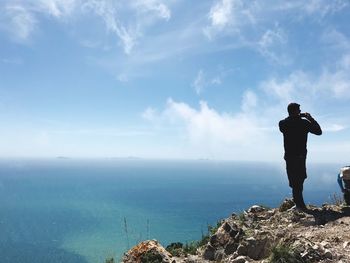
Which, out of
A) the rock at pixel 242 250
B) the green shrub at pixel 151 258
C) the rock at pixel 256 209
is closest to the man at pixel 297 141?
the rock at pixel 256 209

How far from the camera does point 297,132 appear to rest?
12.3m

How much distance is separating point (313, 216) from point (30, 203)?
578ft

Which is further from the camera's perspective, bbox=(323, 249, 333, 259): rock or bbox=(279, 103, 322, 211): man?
bbox=(279, 103, 322, 211): man

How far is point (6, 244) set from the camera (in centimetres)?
8694

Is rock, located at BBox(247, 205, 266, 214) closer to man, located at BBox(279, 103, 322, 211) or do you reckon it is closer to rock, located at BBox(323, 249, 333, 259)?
man, located at BBox(279, 103, 322, 211)

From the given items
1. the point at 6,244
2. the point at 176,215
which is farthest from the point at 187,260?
the point at 176,215

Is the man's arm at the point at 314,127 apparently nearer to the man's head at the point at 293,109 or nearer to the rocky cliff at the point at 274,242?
the man's head at the point at 293,109

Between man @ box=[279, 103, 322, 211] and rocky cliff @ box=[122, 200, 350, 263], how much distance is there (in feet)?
3.28

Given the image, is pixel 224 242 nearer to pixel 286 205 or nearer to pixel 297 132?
pixel 286 205

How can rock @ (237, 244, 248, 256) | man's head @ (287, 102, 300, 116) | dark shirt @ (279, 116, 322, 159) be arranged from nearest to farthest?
rock @ (237, 244, 248, 256) < dark shirt @ (279, 116, 322, 159) < man's head @ (287, 102, 300, 116)

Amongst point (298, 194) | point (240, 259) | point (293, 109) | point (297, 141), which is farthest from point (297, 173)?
point (240, 259)

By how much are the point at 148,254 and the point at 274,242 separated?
3.71 meters

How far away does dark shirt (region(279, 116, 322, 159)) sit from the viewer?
12.2m

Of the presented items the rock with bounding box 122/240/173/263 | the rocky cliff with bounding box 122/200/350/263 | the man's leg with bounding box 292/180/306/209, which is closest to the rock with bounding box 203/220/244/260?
the rocky cliff with bounding box 122/200/350/263
